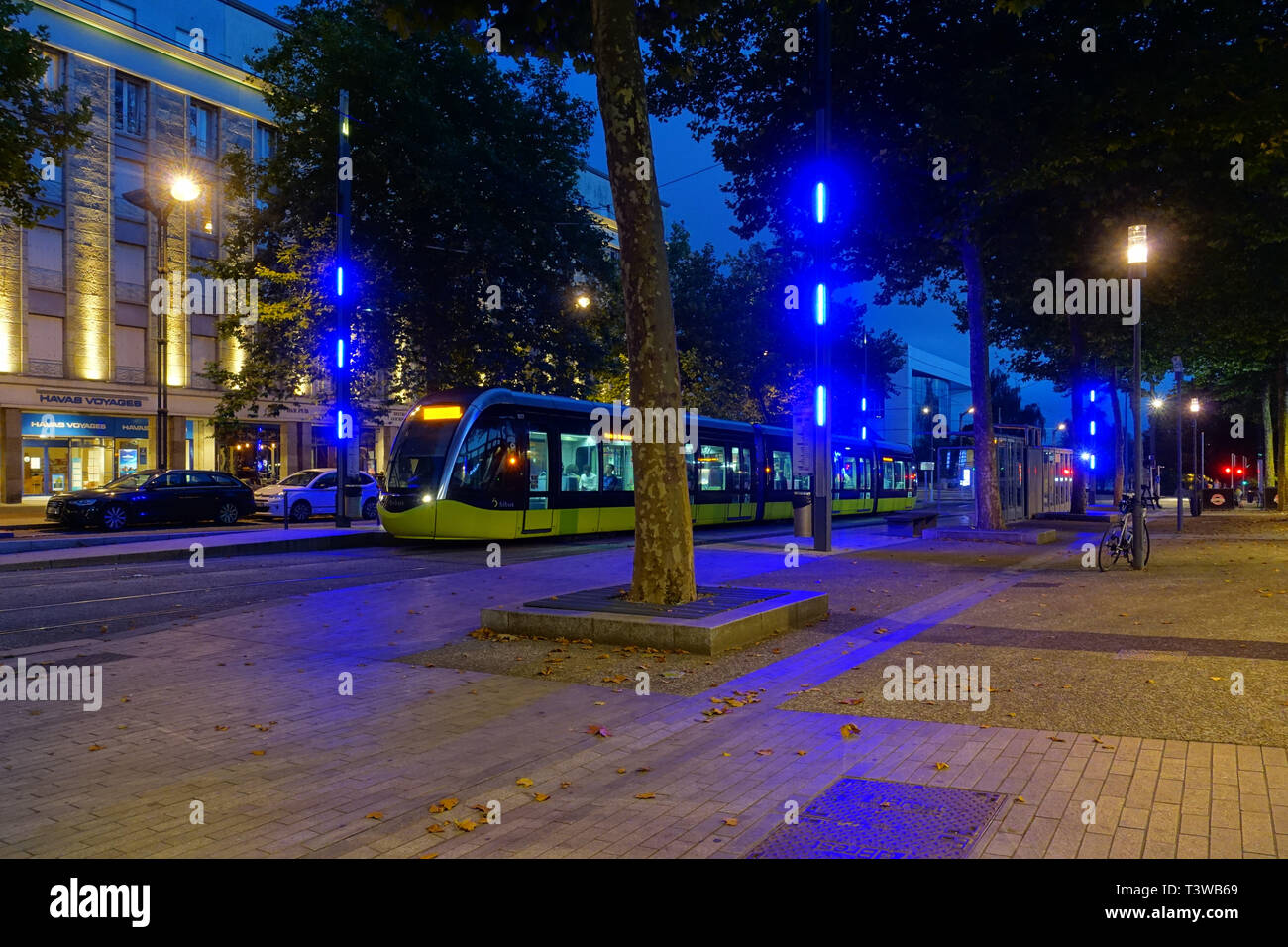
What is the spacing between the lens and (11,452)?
35938mm

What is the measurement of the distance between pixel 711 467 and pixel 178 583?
15873 mm

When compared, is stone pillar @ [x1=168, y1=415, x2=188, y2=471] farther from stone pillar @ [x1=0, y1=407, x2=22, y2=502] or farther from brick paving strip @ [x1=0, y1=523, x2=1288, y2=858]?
brick paving strip @ [x1=0, y1=523, x2=1288, y2=858]

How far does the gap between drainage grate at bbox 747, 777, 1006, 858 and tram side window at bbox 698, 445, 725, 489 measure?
71.7 ft

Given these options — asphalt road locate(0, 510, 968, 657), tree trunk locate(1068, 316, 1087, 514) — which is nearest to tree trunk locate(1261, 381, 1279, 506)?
tree trunk locate(1068, 316, 1087, 514)

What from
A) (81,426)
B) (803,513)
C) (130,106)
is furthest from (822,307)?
(130,106)

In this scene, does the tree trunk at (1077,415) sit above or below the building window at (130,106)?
below

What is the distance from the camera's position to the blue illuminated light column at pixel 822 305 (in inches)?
664

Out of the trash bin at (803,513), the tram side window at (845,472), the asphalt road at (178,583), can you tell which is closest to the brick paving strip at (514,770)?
the asphalt road at (178,583)

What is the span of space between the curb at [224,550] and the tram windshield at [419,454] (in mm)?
2018

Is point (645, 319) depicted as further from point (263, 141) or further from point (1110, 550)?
point (263, 141)

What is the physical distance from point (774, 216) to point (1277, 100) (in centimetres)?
1007

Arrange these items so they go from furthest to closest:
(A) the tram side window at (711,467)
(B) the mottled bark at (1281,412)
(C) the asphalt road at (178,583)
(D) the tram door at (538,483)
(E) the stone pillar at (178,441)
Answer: (E) the stone pillar at (178,441), (B) the mottled bark at (1281,412), (A) the tram side window at (711,467), (D) the tram door at (538,483), (C) the asphalt road at (178,583)

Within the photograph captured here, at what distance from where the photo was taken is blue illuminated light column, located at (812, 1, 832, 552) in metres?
16.9

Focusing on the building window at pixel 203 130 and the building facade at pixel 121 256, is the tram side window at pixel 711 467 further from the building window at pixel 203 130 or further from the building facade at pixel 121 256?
the building window at pixel 203 130
